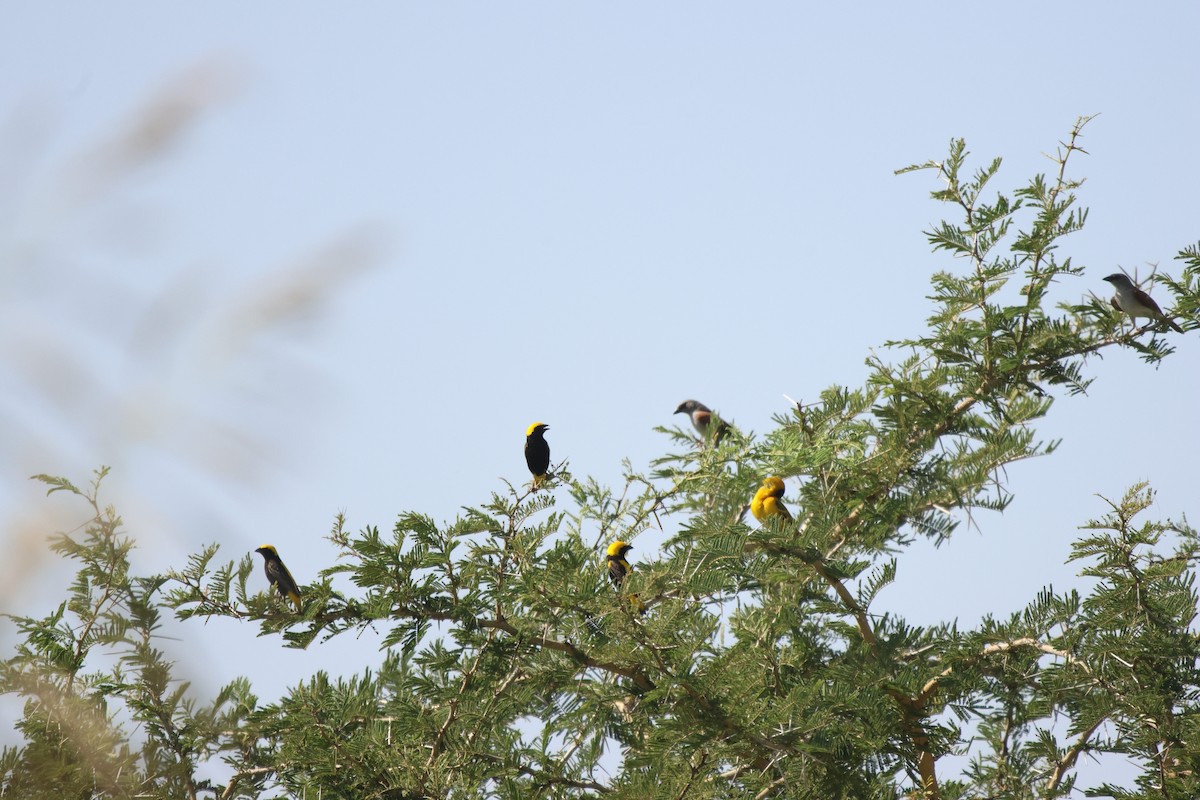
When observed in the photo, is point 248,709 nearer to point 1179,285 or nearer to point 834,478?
point 834,478

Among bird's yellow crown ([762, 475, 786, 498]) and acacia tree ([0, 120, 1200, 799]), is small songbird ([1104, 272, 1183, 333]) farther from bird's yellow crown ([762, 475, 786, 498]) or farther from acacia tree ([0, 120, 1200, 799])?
bird's yellow crown ([762, 475, 786, 498])

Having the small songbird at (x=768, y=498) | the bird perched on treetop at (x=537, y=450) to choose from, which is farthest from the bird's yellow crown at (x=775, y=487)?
the bird perched on treetop at (x=537, y=450)

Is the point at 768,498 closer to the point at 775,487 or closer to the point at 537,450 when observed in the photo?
the point at 775,487

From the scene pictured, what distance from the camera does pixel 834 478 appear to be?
17.3 ft

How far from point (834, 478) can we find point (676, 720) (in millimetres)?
1754

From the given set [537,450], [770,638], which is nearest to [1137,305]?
[770,638]

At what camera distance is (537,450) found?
27.9ft

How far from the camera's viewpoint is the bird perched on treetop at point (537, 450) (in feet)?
27.7

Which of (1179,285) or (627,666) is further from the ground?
(1179,285)

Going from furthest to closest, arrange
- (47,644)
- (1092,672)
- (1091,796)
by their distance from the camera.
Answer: (1091,796), (1092,672), (47,644)

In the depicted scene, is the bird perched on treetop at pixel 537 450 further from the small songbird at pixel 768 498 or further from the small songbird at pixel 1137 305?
the small songbird at pixel 1137 305

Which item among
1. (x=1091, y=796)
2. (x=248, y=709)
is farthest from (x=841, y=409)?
(x=248, y=709)

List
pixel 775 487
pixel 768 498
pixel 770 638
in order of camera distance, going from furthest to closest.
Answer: pixel 775 487 < pixel 768 498 < pixel 770 638

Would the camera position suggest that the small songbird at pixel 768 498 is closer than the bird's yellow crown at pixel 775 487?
Yes
